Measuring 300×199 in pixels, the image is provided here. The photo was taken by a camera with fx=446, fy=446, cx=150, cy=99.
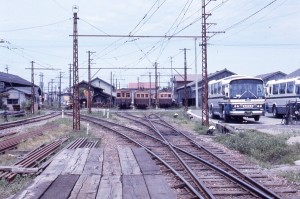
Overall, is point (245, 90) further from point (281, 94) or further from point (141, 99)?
point (141, 99)

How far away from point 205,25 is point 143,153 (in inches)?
555

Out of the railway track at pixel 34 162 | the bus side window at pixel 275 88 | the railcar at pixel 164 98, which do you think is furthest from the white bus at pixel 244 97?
the railcar at pixel 164 98

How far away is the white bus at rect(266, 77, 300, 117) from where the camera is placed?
31.1m

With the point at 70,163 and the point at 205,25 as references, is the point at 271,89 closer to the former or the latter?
the point at 205,25

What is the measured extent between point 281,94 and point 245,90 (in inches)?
237

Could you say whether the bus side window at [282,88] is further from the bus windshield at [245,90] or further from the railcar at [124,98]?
the railcar at [124,98]

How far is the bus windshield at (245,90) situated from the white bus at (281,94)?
10.1ft

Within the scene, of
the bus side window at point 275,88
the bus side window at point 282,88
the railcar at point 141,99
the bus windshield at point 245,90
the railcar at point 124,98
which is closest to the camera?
the bus windshield at point 245,90

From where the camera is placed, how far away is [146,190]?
8.82 meters

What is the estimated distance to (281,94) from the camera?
33.9 meters

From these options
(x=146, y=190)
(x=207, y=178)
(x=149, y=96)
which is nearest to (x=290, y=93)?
(x=207, y=178)

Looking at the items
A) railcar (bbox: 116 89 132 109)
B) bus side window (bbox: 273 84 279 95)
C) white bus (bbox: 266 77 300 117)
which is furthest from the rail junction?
railcar (bbox: 116 89 132 109)

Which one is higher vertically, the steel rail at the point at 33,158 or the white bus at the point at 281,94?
the white bus at the point at 281,94

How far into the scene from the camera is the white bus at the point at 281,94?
102 feet
